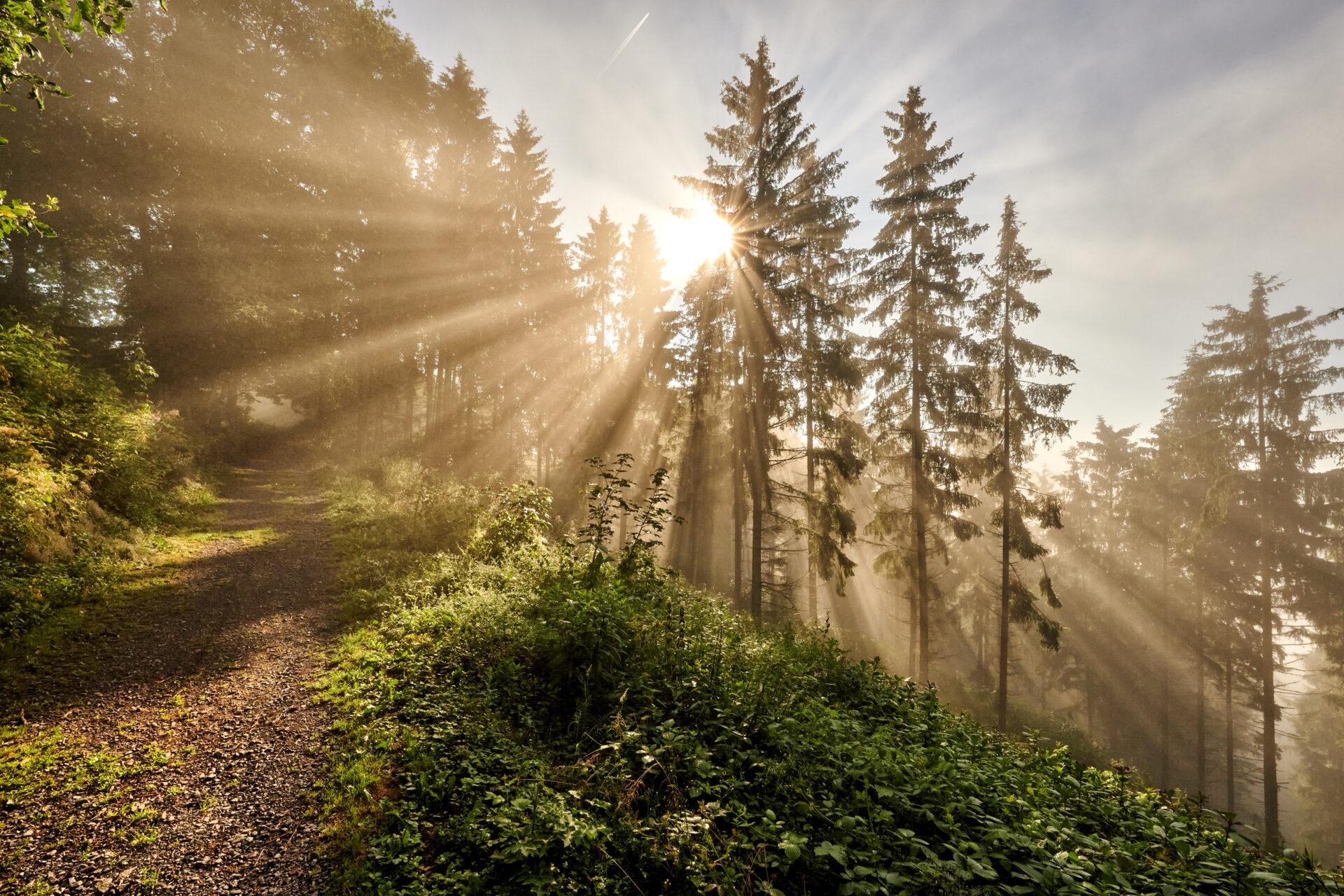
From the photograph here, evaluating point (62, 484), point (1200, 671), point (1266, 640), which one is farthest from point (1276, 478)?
point (62, 484)

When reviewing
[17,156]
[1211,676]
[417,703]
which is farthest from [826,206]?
[1211,676]

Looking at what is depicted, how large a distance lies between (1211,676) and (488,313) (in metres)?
41.3

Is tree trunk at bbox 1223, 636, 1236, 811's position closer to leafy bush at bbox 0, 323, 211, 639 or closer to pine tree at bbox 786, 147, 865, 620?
pine tree at bbox 786, 147, 865, 620

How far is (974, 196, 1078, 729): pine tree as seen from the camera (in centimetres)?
1658

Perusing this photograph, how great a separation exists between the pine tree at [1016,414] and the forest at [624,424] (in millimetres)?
122

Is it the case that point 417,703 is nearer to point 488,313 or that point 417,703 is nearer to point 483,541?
point 483,541

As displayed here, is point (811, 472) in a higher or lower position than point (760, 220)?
lower

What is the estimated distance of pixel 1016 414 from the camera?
666 inches

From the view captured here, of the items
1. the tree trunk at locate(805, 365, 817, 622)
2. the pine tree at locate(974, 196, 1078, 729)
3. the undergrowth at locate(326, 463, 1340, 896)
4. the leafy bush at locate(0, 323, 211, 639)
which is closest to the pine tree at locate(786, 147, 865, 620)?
the tree trunk at locate(805, 365, 817, 622)

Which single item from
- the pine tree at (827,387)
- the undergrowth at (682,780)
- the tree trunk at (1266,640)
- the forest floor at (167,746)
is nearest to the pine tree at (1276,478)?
the tree trunk at (1266,640)

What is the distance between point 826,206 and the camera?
16.1 metres

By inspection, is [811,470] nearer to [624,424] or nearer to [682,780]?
[624,424]

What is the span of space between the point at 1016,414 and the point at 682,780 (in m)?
18.0

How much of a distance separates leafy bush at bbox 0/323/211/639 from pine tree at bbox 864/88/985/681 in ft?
63.8
